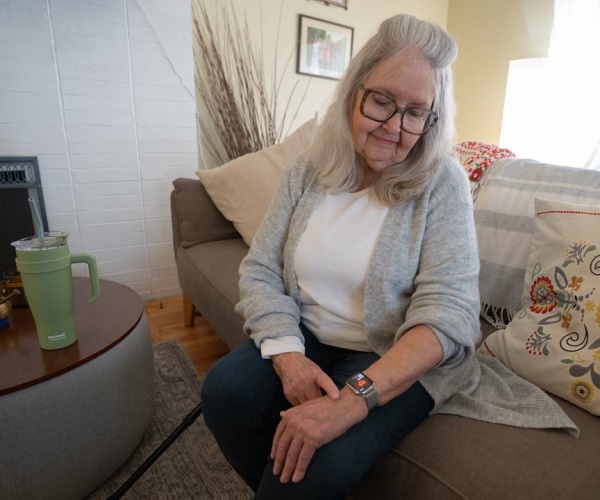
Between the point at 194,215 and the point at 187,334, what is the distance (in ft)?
1.80

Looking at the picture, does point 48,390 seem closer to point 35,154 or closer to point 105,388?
point 105,388

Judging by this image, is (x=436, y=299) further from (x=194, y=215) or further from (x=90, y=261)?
A: (x=194, y=215)

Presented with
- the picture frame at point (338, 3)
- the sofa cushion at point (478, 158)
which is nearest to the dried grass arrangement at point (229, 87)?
the picture frame at point (338, 3)

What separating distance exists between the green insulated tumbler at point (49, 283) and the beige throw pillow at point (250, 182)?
2.43ft

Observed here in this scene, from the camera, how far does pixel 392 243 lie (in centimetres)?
83

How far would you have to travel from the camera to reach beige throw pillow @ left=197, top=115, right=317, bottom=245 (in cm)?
160

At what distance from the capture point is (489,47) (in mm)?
2652

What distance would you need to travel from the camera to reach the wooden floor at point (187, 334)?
166cm

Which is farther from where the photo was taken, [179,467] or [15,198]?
[15,198]

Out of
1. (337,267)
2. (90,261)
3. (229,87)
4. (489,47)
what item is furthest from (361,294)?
(489,47)

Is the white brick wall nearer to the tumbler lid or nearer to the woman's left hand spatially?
the tumbler lid

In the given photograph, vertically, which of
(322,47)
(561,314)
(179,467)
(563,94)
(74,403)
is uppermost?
(322,47)

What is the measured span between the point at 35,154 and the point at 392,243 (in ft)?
5.59

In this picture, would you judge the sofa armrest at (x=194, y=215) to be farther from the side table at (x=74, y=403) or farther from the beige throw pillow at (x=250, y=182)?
the side table at (x=74, y=403)
